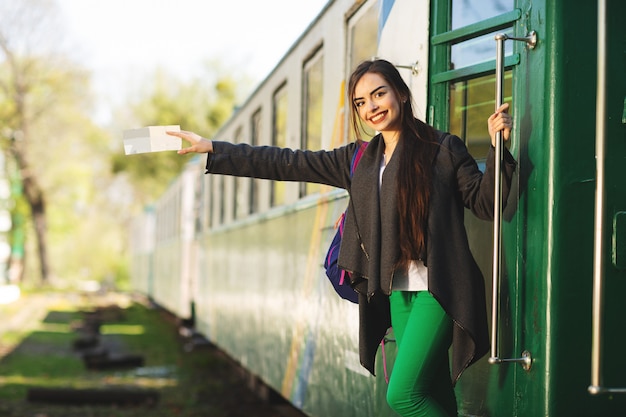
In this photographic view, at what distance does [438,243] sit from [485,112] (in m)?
0.78

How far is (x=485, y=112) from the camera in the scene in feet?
12.5

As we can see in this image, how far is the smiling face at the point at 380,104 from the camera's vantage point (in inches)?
136

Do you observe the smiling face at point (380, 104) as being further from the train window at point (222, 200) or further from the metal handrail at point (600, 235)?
the train window at point (222, 200)

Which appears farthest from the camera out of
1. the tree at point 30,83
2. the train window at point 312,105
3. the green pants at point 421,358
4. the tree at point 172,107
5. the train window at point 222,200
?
the tree at point 172,107

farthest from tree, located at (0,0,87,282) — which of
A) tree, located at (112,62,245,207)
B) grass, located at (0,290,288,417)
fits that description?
grass, located at (0,290,288,417)

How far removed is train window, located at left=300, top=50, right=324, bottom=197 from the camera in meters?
5.95

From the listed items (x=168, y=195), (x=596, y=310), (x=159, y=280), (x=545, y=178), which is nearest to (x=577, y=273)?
(x=545, y=178)

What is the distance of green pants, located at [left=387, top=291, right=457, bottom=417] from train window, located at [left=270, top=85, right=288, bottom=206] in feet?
11.7

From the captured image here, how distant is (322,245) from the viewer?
542 cm

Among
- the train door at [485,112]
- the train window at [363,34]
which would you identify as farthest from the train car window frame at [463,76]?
the train window at [363,34]

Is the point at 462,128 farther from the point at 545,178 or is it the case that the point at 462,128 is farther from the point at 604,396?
the point at 604,396

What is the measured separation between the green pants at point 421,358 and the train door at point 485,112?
0.61ft

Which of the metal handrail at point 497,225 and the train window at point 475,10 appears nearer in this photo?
the metal handrail at point 497,225

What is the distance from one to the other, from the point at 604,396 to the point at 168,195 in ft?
51.3
